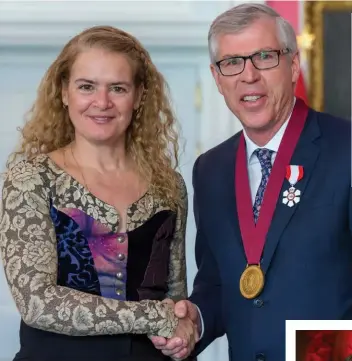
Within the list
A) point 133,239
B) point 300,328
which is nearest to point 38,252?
point 133,239

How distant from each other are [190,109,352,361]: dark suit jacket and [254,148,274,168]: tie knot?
8 centimetres

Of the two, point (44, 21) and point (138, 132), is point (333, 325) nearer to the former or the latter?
point (138, 132)

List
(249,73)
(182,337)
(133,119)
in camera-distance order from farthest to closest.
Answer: (133,119) < (249,73) < (182,337)

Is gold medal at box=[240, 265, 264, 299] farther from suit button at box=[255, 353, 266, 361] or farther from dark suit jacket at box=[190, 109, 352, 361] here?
suit button at box=[255, 353, 266, 361]

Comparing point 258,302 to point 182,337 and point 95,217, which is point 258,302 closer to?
point 182,337

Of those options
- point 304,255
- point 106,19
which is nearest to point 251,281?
point 304,255

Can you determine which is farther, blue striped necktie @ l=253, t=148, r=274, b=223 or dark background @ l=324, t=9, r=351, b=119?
dark background @ l=324, t=9, r=351, b=119

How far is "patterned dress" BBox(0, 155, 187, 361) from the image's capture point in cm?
216

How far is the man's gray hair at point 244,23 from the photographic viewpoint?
2398 millimetres

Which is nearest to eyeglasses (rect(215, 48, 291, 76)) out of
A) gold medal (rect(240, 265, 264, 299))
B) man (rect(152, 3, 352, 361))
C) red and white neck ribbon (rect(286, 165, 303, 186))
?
man (rect(152, 3, 352, 361))

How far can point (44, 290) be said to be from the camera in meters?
2.16

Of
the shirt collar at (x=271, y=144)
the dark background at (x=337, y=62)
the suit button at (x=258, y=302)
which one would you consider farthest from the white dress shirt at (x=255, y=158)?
the dark background at (x=337, y=62)

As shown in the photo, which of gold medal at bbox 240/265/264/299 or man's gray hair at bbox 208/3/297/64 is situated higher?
man's gray hair at bbox 208/3/297/64

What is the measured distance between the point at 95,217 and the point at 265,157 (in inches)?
20.1
